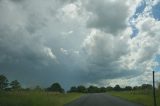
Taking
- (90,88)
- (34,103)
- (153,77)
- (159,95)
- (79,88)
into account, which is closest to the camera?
(153,77)

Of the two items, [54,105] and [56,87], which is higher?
[56,87]

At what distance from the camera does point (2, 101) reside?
29.5 metres

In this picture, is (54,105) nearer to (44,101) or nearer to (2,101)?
(44,101)

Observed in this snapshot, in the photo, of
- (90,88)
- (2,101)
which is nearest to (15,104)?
(2,101)

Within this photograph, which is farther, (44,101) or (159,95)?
(159,95)

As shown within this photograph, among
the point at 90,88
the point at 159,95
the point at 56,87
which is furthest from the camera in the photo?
the point at 90,88

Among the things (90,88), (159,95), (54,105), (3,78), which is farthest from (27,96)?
(90,88)

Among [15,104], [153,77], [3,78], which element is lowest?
[15,104]

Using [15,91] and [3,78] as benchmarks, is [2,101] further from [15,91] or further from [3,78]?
[3,78]

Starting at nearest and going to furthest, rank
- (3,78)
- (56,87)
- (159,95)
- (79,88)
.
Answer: (159,95) → (3,78) → (56,87) → (79,88)

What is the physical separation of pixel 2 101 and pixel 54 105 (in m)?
9.31

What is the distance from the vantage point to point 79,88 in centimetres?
18212

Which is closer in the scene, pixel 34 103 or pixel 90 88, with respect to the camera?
pixel 34 103

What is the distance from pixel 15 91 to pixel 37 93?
4.23 m
